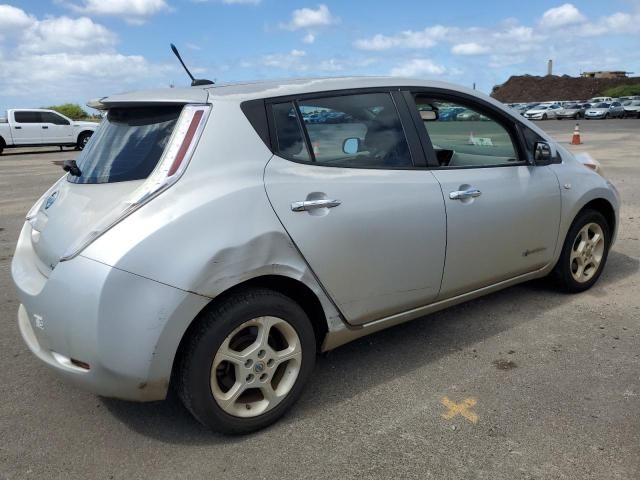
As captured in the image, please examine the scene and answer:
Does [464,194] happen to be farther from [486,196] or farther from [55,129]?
[55,129]

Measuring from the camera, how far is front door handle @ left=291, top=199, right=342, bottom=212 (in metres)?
2.69

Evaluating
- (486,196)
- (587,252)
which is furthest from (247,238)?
(587,252)

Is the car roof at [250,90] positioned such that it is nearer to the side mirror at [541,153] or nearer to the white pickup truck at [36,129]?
the side mirror at [541,153]

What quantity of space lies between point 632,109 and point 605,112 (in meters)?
1.94

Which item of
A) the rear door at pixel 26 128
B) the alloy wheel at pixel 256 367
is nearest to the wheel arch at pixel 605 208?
the alloy wheel at pixel 256 367

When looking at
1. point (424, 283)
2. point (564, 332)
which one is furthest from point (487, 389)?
point (564, 332)

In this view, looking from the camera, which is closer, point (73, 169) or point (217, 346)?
point (217, 346)

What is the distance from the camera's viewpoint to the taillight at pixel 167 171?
2.39 m

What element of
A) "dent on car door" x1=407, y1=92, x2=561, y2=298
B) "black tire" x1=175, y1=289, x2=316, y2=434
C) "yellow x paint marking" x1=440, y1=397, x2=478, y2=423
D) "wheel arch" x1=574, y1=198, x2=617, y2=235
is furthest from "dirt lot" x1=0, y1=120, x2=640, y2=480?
"wheel arch" x1=574, y1=198, x2=617, y2=235

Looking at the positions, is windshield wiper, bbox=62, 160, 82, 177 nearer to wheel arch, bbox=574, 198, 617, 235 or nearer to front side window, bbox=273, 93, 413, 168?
front side window, bbox=273, 93, 413, 168

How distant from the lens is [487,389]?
3.08 metres

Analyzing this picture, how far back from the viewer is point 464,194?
3359mm

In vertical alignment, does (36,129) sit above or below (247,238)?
below

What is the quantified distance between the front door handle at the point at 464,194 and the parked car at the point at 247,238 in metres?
0.01
